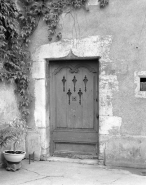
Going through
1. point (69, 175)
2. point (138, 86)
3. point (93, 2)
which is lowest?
point (69, 175)

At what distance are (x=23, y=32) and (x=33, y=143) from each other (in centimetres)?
223

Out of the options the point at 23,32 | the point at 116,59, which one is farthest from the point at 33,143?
the point at 116,59

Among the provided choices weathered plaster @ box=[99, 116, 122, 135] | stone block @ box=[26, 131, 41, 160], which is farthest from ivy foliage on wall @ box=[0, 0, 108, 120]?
weathered plaster @ box=[99, 116, 122, 135]

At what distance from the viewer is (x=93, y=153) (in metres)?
4.80

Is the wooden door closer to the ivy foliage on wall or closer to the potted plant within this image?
the ivy foliage on wall

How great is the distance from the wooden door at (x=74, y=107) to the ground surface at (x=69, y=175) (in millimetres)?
476

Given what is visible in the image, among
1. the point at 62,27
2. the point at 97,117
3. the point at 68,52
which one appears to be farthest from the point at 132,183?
the point at 62,27

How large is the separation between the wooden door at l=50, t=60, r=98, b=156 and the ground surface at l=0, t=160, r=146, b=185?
0.48m

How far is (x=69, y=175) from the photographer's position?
3998 mm

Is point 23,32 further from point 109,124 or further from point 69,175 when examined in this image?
point 69,175

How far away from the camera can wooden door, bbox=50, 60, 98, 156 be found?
4770 mm

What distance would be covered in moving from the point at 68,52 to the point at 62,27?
508 millimetres

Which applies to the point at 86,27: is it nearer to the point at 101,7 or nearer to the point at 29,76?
the point at 101,7

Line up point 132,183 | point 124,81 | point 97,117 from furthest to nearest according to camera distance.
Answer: point 97,117 < point 124,81 < point 132,183
